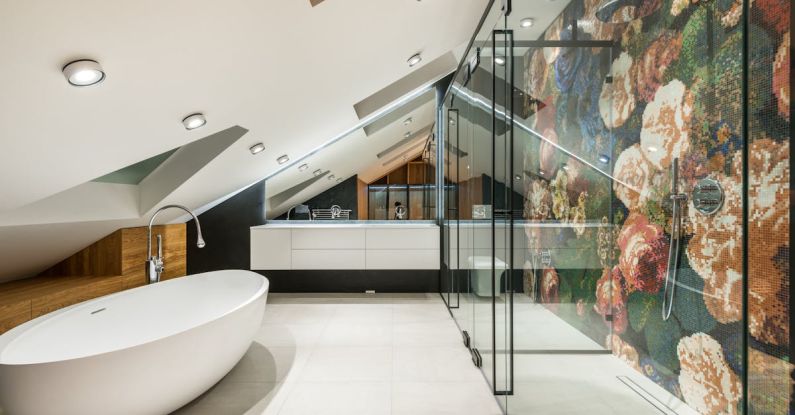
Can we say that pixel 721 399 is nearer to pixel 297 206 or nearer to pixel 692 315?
pixel 692 315

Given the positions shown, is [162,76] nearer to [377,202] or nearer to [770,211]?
[770,211]

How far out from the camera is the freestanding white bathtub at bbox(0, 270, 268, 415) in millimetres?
1423

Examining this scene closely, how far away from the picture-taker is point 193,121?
6.66ft

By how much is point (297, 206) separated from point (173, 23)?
342 centimetres

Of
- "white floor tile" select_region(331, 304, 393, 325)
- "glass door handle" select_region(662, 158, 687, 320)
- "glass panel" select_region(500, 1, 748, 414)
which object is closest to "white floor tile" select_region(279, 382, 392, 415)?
"glass panel" select_region(500, 1, 748, 414)

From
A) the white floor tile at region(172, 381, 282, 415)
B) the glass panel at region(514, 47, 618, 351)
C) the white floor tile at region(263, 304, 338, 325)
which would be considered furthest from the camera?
the white floor tile at region(263, 304, 338, 325)

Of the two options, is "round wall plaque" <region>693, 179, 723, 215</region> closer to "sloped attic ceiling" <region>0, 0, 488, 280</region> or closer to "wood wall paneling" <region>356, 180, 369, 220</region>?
"sloped attic ceiling" <region>0, 0, 488, 280</region>

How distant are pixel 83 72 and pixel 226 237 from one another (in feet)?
11.1

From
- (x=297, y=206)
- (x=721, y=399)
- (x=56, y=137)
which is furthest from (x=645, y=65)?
(x=297, y=206)

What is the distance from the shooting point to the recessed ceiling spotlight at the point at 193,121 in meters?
2.01

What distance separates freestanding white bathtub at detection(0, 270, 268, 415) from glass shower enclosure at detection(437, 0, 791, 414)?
1552 mm

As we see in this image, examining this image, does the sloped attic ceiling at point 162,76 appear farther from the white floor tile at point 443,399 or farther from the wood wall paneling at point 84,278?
the white floor tile at point 443,399

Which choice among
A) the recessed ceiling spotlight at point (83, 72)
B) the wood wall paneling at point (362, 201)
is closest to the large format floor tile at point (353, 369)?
the wood wall paneling at point (362, 201)

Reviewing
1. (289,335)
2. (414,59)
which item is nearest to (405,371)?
(289,335)
